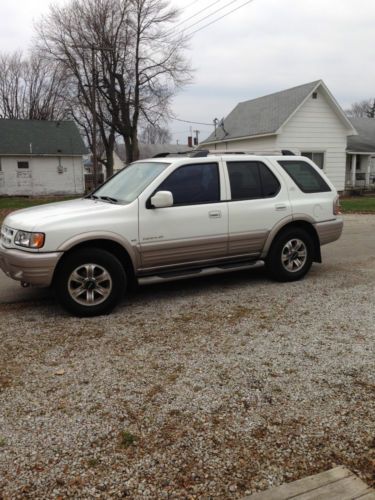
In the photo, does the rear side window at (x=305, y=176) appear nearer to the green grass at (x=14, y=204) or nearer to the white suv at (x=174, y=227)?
the white suv at (x=174, y=227)

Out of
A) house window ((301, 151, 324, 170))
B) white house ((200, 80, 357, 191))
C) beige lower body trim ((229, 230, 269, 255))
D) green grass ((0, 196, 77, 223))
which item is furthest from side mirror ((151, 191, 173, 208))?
house window ((301, 151, 324, 170))

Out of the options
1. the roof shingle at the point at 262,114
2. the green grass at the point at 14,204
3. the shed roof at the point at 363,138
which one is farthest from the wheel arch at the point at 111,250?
the shed roof at the point at 363,138

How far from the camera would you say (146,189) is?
5.46 meters

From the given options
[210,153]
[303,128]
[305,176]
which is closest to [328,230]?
[305,176]

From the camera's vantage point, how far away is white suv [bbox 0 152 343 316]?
196 inches

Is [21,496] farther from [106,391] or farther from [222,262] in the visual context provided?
[222,262]

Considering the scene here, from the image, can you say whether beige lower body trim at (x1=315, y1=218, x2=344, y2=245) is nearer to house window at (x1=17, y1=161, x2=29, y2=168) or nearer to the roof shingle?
the roof shingle

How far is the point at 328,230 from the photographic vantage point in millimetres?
6824

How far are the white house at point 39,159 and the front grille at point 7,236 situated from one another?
28128 millimetres

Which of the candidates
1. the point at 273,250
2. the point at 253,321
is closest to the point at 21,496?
the point at 253,321

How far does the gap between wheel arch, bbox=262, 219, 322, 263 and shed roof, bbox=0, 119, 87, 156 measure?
92.9 ft

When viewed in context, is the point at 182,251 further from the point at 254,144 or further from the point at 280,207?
the point at 254,144

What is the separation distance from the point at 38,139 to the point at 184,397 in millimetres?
32403

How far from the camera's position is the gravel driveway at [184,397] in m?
2.55
